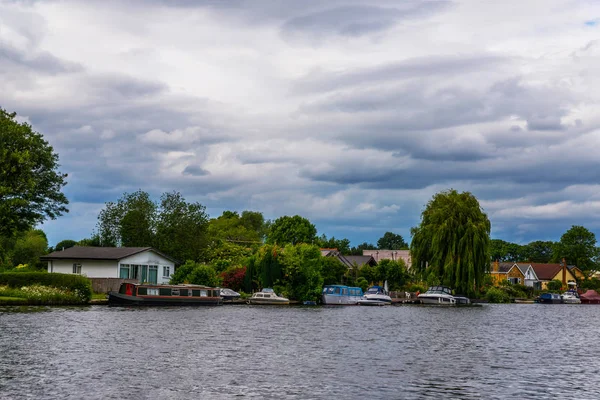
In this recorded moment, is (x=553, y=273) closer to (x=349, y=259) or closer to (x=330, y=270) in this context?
(x=349, y=259)

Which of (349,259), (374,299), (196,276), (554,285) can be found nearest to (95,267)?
(196,276)

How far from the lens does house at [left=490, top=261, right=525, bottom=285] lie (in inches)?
6488

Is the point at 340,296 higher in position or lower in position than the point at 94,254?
lower

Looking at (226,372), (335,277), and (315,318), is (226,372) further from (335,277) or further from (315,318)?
(335,277)

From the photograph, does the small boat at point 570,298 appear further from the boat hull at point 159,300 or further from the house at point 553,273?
the boat hull at point 159,300

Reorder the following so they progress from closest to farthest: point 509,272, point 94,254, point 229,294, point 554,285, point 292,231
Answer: point 229,294
point 94,254
point 292,231
point 554,285
point 509,272

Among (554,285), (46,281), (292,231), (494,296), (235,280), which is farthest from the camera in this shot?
(554,285)

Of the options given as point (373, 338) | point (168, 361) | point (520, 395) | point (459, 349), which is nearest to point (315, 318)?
point (373, 338)

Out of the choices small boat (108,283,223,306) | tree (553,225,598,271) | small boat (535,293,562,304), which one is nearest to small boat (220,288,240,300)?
small boat (108,283,223,306)

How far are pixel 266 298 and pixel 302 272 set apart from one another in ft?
22.0

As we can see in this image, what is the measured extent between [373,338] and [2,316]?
26748 millimetres

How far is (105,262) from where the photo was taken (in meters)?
87.8

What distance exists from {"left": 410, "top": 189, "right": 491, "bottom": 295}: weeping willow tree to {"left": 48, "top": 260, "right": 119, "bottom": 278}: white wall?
39820mm

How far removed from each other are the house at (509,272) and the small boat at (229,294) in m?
94.0
